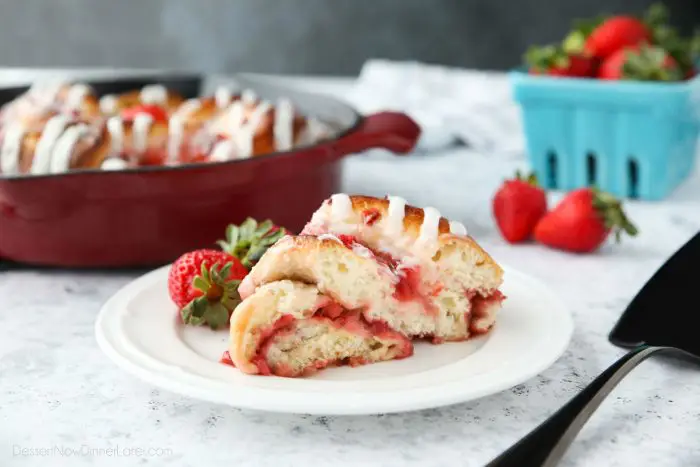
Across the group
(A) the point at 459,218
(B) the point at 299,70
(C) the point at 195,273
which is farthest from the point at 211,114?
(B) the point at 299,70

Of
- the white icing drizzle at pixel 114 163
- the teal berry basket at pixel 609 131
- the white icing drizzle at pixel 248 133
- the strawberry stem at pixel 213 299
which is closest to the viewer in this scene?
the strawberry stem at pixel 213 299

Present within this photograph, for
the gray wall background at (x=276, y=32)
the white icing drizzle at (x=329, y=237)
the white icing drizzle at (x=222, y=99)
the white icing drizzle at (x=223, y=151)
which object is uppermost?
the white icing drizzle at (x=329, y=237)

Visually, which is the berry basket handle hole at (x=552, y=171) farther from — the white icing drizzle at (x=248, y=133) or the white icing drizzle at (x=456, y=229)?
the white icing drizzle at (x=456, y=229)

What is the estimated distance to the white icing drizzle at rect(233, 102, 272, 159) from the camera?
1.57m

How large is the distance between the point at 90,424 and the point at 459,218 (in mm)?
932

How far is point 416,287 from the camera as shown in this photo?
1.03 metres

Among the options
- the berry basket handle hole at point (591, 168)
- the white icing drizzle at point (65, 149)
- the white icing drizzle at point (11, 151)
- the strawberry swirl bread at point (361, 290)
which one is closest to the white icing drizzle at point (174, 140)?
the white icing drizzle at point (65, 149)

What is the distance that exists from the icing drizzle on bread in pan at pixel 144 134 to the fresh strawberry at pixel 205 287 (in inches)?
14.0

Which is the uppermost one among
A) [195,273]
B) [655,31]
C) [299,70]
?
[655,31]

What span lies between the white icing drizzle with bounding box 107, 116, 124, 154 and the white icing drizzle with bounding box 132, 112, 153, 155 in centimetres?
2

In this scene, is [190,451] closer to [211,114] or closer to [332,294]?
[332,294]

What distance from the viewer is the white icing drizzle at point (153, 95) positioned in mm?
1923

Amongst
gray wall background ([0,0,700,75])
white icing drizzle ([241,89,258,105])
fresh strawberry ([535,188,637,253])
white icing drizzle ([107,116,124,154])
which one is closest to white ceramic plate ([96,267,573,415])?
fresh strawberry ([535,188,637,253])

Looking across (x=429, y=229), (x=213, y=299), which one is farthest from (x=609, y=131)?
(x=213, y=299)
